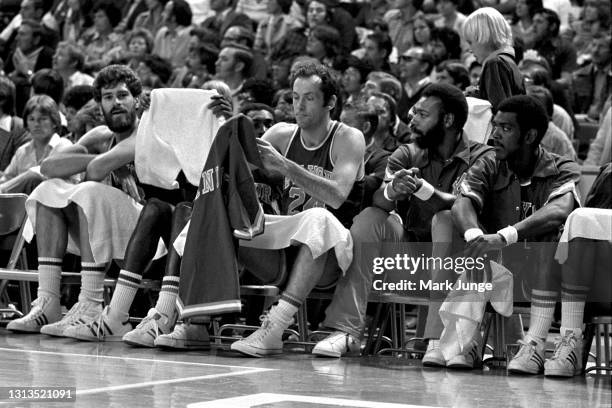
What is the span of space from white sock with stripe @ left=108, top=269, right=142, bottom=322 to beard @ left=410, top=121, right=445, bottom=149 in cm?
181

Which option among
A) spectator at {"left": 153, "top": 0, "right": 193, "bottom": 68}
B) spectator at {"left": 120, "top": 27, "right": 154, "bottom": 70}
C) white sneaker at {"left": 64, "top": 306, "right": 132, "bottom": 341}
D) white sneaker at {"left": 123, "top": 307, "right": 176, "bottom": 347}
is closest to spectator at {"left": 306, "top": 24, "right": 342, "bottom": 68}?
spectator at {"left": 120, "top": 27, "right": 154, "bottom": 70}

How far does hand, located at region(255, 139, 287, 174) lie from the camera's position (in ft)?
20.8

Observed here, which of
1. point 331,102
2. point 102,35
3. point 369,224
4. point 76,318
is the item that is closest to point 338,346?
point 369,224

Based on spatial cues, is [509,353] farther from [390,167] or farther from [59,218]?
[59,218]

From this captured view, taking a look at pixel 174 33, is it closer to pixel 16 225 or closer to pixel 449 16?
pixel 449 16

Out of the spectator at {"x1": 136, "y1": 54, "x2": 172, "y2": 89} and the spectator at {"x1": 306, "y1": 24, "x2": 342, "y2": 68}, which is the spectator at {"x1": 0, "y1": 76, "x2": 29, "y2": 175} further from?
the spectator at {"x1": 306, "y1": 24, "x2": 342, "y2": 68}

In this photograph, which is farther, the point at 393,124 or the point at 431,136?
the point at 393,124

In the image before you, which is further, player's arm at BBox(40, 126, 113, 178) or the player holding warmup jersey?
player's arm at BBox(40, 126, 113, 178)

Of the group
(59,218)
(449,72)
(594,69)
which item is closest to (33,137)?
(59,218)

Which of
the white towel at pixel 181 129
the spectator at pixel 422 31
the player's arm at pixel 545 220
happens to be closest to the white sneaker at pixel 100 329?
the white towel at pixel 181 129

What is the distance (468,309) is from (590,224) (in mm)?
762

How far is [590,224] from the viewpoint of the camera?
18.1 feet

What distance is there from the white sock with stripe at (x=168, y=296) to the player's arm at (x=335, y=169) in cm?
87

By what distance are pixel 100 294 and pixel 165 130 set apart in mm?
1061
